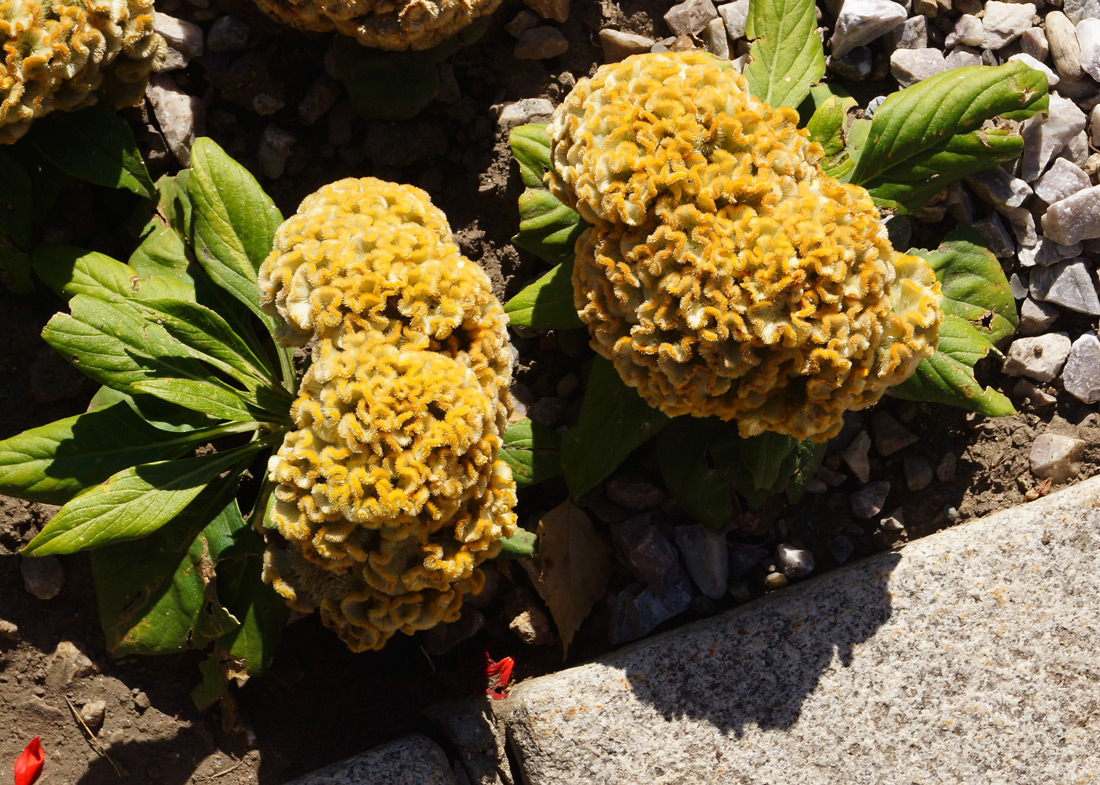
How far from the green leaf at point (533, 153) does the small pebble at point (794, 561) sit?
139 centimetres

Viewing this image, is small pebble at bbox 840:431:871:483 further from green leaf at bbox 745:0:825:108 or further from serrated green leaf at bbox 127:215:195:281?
serrated green leaf at bbox 127:215:195:281

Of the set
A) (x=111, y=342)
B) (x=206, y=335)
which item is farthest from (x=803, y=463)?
(x=111, y=342)

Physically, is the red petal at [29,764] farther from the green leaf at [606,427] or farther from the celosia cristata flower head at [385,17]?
the celosia cristata flower head at [385,17]

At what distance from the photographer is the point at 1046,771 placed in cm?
271

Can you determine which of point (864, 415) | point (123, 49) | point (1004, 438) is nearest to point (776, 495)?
point (864, 415)

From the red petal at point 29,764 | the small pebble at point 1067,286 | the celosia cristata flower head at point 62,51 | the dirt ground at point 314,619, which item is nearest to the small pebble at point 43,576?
the dirt ground at point 314,619

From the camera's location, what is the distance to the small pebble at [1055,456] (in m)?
3.07

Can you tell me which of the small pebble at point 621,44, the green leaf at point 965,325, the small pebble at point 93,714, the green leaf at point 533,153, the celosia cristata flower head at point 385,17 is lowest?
the small pebble at point 93,714

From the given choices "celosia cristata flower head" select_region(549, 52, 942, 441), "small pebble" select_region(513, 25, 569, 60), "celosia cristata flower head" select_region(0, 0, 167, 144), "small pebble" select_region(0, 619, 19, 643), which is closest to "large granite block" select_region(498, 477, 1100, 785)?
"celosia cristata flower head" select_region(549, 52, 942, 441)

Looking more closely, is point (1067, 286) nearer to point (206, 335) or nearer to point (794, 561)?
point (794, 561)

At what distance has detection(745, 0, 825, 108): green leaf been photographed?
2.77 meters

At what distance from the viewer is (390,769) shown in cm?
276

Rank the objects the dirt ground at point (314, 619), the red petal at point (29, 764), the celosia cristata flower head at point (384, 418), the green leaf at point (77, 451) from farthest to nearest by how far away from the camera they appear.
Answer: the dirt ground at point (314, 619) < the red petal at point (29, 764) < the green leaf at point (77, 451) < the celosia cristata flower head at point (384, 418)

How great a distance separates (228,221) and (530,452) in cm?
109
